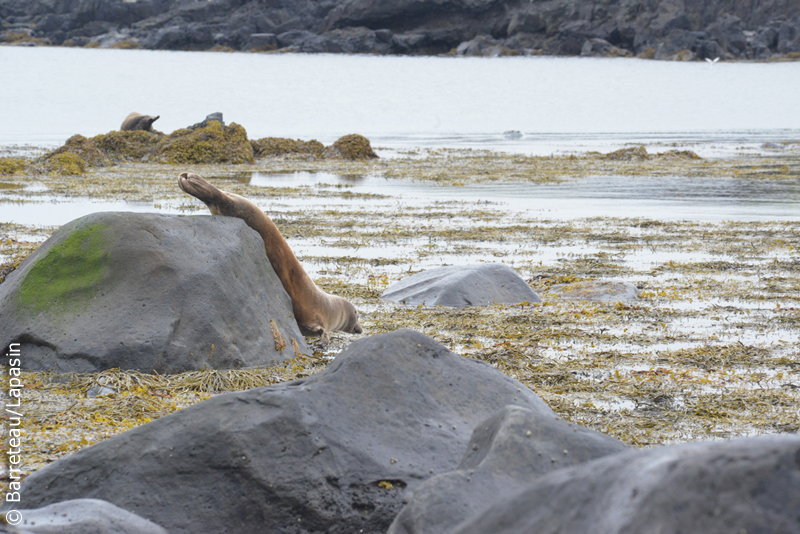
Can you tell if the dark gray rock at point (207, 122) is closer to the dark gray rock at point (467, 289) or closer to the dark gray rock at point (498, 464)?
the dark gray rock at point (467, 289)

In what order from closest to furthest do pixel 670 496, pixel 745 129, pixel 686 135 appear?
pixel 670 496
pixel 686 135
pixel 745 129

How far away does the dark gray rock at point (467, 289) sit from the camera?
778 cm

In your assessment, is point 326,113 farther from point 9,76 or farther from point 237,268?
point 237,268

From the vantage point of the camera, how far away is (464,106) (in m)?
55.4

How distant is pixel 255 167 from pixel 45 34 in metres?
114

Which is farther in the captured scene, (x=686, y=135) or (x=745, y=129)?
(x=745, y=129)

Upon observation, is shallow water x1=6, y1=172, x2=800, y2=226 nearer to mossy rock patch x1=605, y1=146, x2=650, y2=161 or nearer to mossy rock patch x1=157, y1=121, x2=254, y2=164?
mossy rock patch x1=157, y1=121, x2=254, y2=164

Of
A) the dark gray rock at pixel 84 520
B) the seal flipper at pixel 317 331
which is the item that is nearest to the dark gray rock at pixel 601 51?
the seal flipper at pixel 317 331

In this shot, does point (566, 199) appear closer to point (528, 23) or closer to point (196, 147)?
point (196, 147)

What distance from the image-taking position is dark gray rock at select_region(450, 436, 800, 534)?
1.61 meters

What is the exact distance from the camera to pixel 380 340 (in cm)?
390

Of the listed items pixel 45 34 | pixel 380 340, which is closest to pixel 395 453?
pixel 380 340

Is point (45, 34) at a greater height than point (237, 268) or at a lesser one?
greater

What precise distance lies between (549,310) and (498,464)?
502cm
